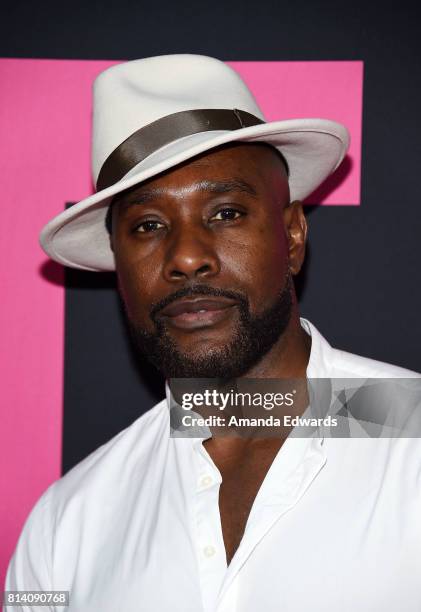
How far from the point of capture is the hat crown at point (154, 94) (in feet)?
4.83

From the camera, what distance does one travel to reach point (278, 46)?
1.97m

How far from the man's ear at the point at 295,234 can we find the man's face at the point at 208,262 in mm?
107

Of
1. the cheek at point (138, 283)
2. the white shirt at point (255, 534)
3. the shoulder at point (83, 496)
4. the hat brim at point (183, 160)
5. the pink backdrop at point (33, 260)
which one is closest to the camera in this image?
the white shirt at point (255, 534)

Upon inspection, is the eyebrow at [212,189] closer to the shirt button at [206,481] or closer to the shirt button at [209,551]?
the shirt button at [206,481]

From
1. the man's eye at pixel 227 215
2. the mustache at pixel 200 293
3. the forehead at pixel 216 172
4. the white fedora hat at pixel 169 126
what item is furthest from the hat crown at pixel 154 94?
the mustache at pixel 200 293

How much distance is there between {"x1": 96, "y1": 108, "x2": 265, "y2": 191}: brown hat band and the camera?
1435mm

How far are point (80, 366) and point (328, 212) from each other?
0.92m

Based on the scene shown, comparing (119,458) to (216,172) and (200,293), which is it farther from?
(216,172)

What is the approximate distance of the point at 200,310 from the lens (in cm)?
145

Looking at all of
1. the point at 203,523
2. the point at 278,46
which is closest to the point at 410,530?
the point at 203,523

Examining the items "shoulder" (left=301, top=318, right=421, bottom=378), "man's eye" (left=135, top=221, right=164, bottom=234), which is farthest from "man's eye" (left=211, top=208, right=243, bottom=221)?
"shoulder" (left=301, top=318, right=421, bottom=378)

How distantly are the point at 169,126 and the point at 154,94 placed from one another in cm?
12

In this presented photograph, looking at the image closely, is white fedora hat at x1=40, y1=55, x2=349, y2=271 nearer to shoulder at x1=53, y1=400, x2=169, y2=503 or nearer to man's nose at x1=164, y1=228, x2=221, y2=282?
man's nose at x1=164, y1=228, x2=221, y2=282

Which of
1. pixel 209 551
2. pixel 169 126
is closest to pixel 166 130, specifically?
pixel 169 126
